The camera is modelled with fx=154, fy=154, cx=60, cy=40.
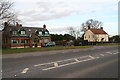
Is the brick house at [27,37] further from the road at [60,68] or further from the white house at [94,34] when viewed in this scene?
the road at [60,68]

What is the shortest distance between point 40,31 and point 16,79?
59.0 m

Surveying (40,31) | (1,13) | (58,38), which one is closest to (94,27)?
(58,38)

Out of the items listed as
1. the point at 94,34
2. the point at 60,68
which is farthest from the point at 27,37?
the point at 60,68

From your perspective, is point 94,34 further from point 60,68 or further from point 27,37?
point 60,68

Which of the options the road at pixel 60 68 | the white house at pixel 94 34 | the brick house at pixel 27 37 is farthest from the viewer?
the white house at pixel 94 34

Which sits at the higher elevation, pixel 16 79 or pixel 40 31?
pixel 40 31

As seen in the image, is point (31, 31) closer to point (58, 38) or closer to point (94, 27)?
point (58, 38)

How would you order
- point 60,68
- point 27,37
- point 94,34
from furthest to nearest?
1. point 94,34
2. point 27,37
3. point 60,68

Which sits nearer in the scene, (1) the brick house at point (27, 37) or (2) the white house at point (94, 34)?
(1) the brick house at point (27, 37)

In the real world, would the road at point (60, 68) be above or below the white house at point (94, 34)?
below

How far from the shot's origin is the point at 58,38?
3354 inches

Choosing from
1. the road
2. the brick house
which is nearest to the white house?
the brick house

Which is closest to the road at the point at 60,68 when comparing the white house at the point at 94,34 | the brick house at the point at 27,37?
the brick house at the point at 27,37

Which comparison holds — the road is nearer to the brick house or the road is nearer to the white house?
the brick house
